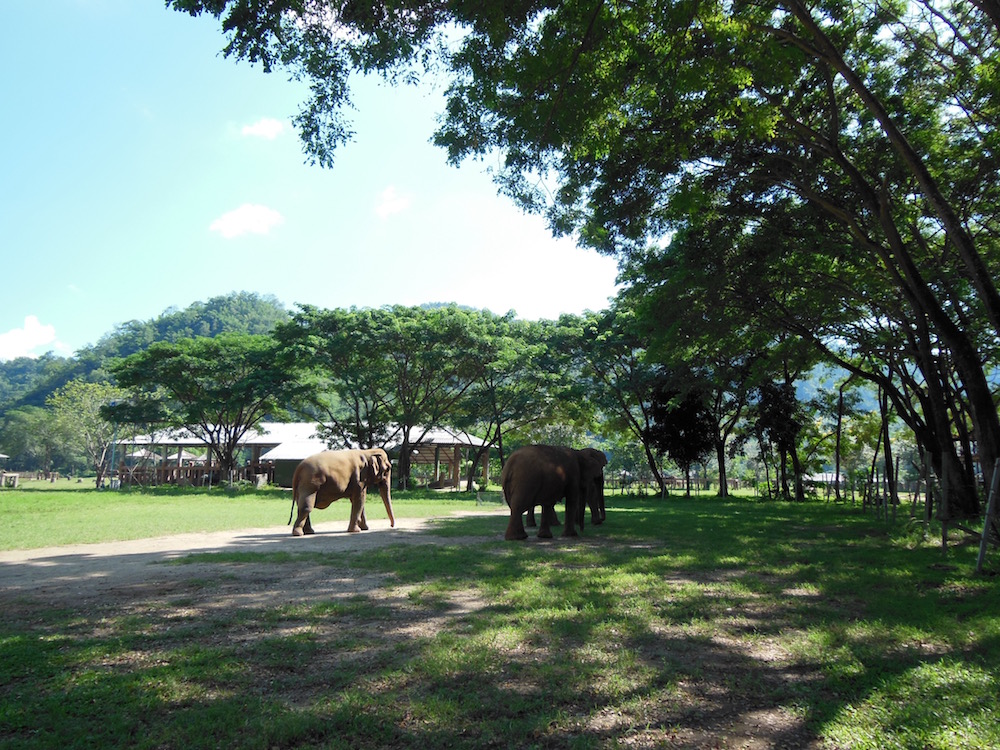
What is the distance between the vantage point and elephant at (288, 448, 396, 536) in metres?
12.4

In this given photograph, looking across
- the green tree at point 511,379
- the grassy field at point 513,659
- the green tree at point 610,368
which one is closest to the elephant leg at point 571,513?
the grassy field at point 513,659

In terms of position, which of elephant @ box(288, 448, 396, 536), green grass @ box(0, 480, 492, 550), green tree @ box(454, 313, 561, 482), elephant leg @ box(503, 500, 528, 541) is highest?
green tree @ box(454, 313, 561, 482)

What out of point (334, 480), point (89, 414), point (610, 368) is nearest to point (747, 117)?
point (334, 480)

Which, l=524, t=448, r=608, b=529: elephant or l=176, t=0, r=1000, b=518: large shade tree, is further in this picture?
l=524, t=448, r=608, b=529: elephant

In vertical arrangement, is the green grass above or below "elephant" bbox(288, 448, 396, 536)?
below

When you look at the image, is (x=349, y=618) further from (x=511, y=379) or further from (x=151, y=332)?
(x=151, y=332)

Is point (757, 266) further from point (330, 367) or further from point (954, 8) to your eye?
point (330, 367)

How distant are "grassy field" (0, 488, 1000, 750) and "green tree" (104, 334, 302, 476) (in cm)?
2623

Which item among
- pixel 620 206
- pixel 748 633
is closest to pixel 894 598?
pixel 748 633

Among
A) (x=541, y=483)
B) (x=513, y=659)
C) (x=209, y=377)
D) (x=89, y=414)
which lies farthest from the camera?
(x=89, y=414)

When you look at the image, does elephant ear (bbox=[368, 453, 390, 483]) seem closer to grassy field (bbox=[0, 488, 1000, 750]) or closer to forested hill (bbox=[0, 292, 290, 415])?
grassy field (bbox=[0, 488, 1000, 750])

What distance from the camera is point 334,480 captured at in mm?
12711

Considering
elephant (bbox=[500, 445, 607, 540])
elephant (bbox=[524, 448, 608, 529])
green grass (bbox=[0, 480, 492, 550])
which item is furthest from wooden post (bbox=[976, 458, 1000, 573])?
green grass (bbox=[0, 480, 492, 550])

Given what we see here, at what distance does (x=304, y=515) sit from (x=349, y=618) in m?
7.23
